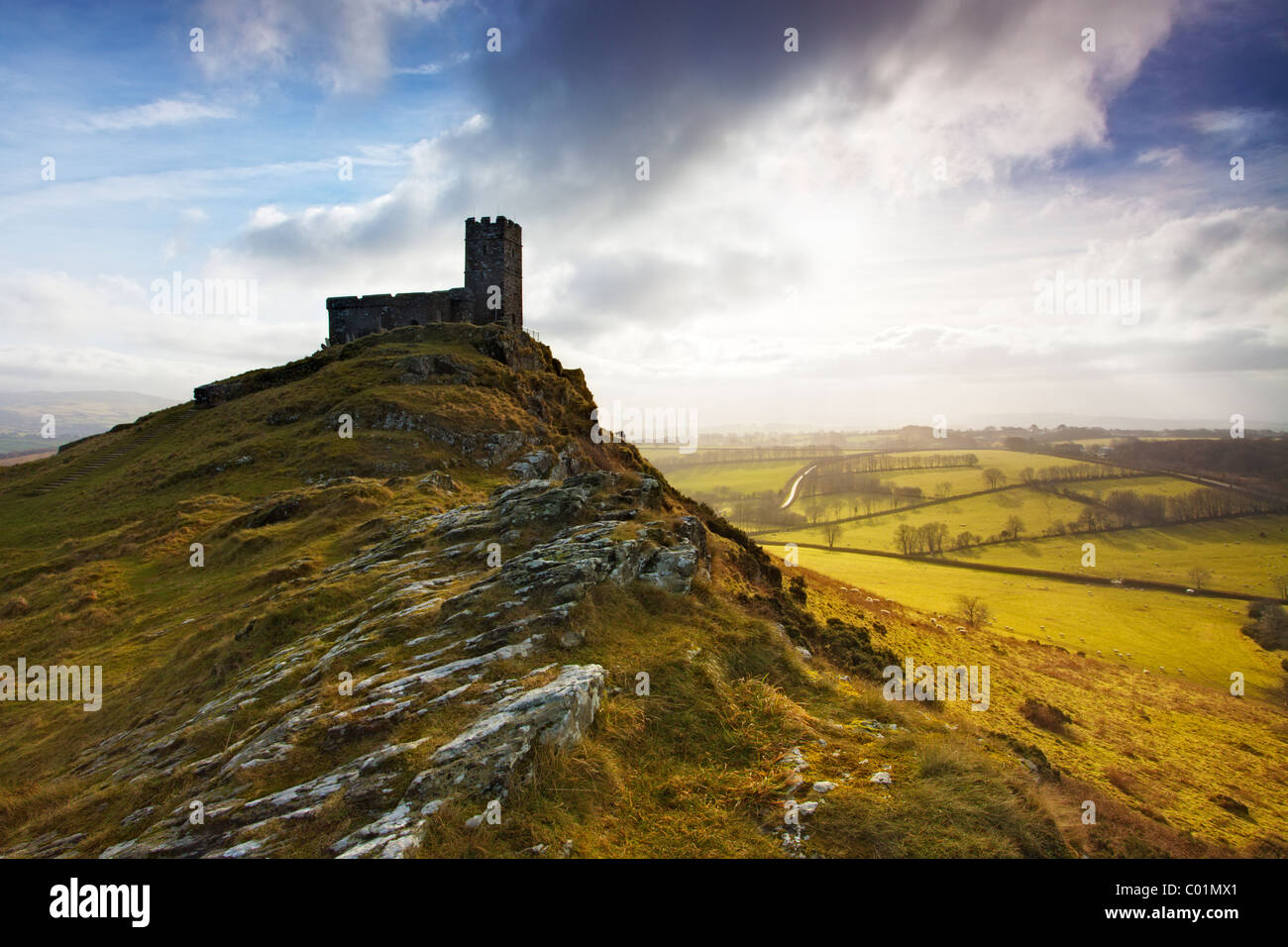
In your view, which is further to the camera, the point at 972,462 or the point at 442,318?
the point at 972,462

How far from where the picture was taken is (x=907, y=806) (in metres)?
7.17

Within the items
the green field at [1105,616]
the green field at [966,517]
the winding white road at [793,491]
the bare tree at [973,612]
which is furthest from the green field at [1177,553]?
the winding white road at [793,491]

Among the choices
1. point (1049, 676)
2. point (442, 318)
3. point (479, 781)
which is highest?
point (442, 318)

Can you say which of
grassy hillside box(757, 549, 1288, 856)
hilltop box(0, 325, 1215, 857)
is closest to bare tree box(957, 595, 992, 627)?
grassy hillside box(757, 549, 1288, 856)

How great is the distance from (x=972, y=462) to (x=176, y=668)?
19498 centimetres

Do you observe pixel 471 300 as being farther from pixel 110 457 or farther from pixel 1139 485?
pixel 1139 485

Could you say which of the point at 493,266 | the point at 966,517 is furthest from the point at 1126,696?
the point at 966,517

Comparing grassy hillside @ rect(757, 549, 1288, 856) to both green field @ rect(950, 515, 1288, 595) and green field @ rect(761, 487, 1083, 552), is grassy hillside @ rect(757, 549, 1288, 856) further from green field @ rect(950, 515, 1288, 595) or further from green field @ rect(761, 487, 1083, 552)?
green field @ rect(761, 487, 1083, 552)

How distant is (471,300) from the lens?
47.0 meters

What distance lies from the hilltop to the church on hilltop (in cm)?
2650

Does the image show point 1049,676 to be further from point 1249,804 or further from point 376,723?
point 376,723

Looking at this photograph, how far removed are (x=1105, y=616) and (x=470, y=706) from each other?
3548 inches

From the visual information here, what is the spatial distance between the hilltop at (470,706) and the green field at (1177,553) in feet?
307

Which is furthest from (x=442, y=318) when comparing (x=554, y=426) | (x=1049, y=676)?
(x=1049, y=676)
